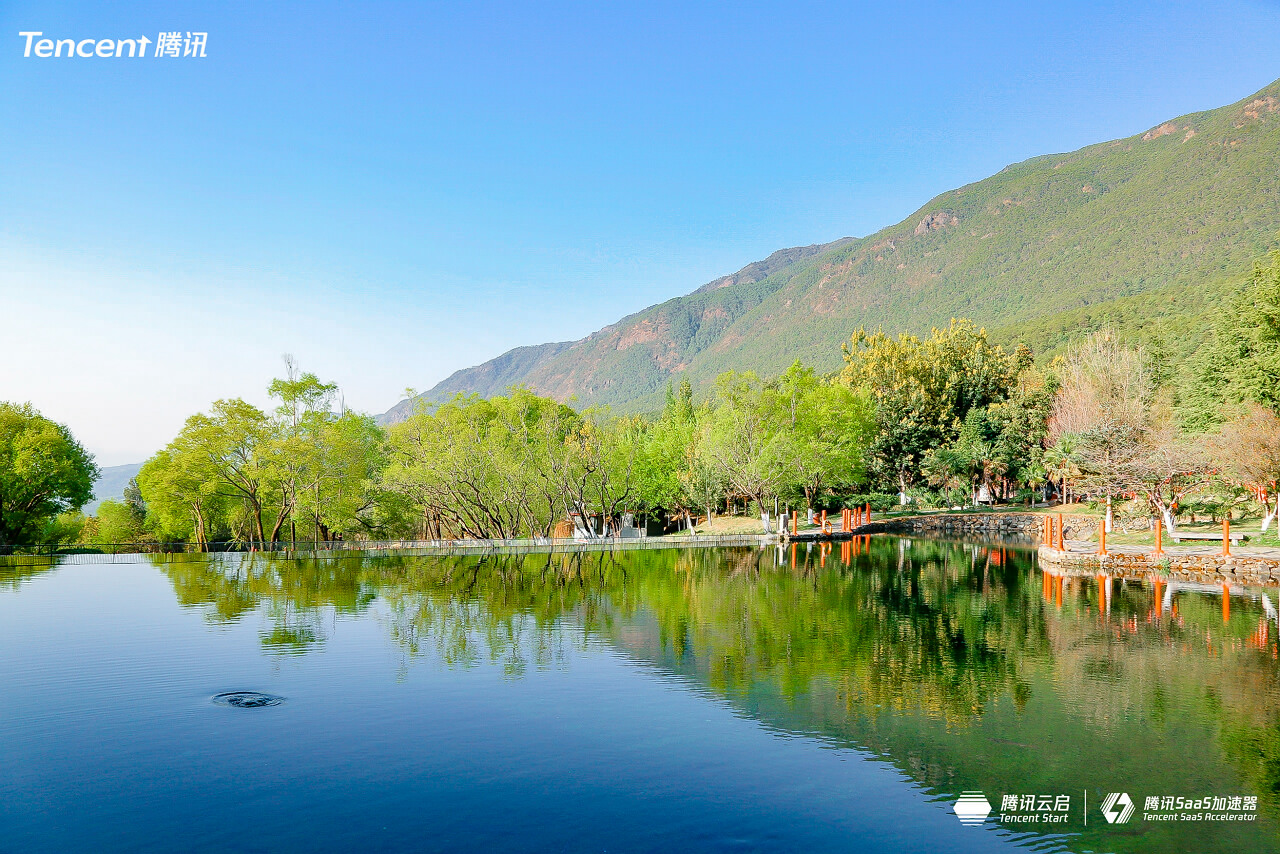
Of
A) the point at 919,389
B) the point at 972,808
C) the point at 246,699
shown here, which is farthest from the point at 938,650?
the point at 919,389

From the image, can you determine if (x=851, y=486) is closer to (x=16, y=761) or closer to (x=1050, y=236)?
(x=16, y=761)

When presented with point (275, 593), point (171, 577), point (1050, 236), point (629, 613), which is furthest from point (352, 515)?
point (1050, 236)

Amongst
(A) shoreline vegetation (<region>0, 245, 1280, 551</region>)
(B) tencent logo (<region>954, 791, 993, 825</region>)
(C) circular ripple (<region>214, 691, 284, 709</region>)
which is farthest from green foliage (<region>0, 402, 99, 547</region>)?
(B) tencent logo (<region>954, 791, 993, 825</region>)

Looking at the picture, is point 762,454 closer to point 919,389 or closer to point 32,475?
point 919,389

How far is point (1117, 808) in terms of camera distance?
7996 mm

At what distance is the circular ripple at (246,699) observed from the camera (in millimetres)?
11945

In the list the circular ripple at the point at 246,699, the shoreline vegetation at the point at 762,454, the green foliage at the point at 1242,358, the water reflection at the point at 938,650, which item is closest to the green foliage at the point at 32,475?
the shoreline vegetation at the point at 762,454

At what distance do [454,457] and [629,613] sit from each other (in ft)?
77.0

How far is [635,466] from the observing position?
58969 millimetres

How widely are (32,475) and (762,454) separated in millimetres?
45276

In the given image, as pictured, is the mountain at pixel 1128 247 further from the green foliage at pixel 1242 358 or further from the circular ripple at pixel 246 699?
the circular ripple at pixel 246 699

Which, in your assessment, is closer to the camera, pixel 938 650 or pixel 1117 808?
pixel 1117 808

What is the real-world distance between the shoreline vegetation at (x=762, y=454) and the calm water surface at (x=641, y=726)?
18.7 metres

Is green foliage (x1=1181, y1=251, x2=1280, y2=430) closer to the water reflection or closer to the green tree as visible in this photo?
the water reflection
